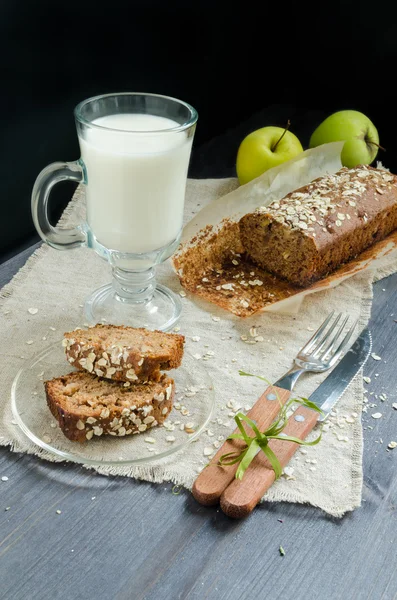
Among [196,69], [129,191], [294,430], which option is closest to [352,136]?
[196,69]

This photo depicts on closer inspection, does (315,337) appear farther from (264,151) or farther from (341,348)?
(264,151)

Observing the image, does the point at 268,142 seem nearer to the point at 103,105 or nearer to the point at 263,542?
the point at 103,105

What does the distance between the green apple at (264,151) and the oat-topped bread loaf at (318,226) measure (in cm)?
27

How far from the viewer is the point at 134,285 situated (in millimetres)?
1847

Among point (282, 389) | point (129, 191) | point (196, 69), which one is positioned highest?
point (129, 191)

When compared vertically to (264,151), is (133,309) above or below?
below

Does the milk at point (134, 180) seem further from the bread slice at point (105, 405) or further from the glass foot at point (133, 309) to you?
the bread slice at point (105, 405)

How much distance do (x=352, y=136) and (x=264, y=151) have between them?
0.34m

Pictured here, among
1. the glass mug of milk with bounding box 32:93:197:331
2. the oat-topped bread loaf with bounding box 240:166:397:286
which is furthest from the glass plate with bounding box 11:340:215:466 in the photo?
the oat-topped bread loaf with bounding box 240:166:397:286

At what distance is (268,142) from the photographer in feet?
8.14

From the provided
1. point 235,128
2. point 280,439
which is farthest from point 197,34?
point 280,439

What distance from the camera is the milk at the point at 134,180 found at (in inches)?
60.8

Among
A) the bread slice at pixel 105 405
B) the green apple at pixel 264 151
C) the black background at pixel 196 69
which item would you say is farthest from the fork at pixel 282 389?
the black background at pixel 196 69

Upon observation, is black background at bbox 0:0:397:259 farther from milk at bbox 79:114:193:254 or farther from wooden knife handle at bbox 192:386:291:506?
wooden knife handle at bbox 192:386:291:506
